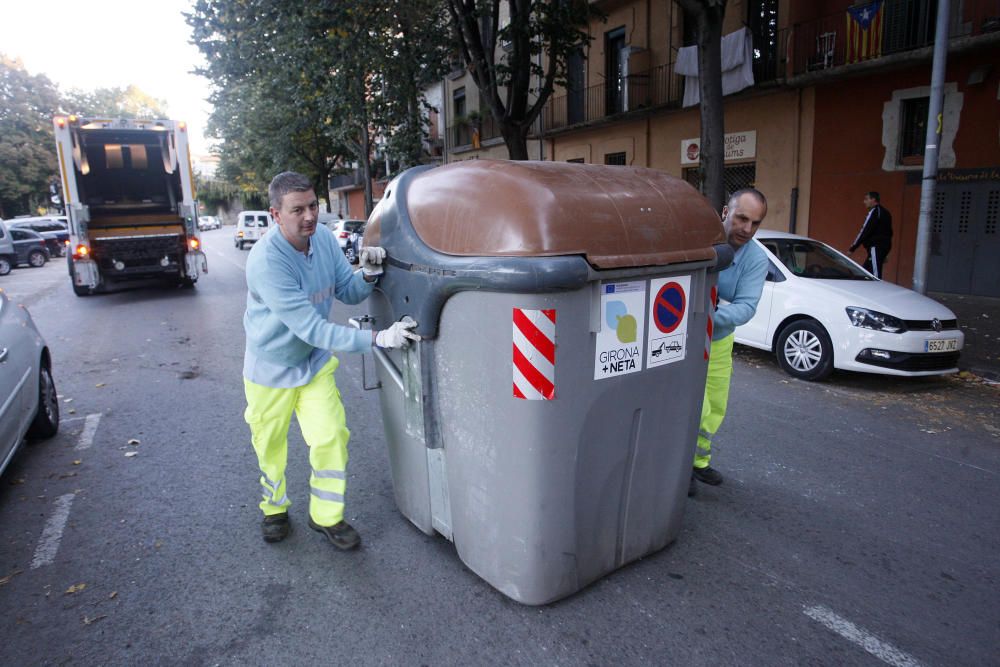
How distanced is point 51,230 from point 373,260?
29475mm

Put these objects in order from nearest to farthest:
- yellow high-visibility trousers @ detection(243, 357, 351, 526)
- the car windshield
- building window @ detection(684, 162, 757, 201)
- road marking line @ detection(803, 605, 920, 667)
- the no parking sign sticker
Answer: road marking line @ detection(803, 605, 920, 667) → the no parking sign sticker → yellow high-visibility trousers @ detection(243, 357, 351, 526) → the car windshield → building window @ detection(684, 162, 757, 201)

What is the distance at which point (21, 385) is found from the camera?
4.17 metres

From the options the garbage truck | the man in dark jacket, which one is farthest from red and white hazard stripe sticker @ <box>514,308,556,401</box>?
the garbage truck

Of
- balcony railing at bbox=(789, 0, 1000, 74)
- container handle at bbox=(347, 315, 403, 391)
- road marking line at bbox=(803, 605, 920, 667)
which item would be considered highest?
Answer: balcony railing at bbox=(789, 0, 1000, 74)

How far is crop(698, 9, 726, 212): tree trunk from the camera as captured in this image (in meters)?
8.84

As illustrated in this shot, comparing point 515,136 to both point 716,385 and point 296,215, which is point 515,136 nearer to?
point 716,385

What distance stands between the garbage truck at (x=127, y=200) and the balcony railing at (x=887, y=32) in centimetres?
1236

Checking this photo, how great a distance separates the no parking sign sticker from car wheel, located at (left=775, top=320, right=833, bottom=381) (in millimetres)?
4142

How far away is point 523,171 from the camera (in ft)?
8.10

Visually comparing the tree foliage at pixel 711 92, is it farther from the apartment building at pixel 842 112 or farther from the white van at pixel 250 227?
the white van at pixel 250 227

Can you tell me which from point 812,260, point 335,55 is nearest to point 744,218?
point 812,260

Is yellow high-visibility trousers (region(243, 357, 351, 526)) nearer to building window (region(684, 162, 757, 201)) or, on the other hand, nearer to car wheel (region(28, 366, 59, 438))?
car wheel (region(28, 366, 59, 438))

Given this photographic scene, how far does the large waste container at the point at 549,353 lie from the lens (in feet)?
7.78

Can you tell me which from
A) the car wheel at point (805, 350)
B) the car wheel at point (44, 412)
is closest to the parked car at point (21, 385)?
the car wheel at point (44, 412)
